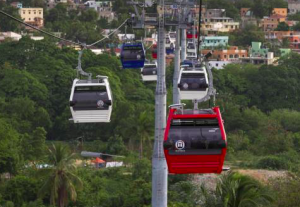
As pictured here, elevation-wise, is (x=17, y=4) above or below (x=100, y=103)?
below

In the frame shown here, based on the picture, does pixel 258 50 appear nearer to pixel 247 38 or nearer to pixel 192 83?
pixel 247 38

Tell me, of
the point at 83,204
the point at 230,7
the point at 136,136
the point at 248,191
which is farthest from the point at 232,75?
the point at 230,7

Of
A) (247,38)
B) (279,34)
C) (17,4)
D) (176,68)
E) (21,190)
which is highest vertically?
(176,68)

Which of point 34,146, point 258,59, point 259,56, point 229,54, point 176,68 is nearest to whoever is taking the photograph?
point 176,68

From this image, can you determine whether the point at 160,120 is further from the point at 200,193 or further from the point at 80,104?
the point at 200,193

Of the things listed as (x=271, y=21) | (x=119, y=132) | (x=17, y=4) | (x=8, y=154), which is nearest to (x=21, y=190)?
(x=8, y=154)

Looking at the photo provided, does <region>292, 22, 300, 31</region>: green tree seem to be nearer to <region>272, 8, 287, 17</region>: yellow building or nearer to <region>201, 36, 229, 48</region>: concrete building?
<region>272, 8, 287, 17</region>: yellow building

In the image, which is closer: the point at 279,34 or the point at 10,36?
the point at 10,36
